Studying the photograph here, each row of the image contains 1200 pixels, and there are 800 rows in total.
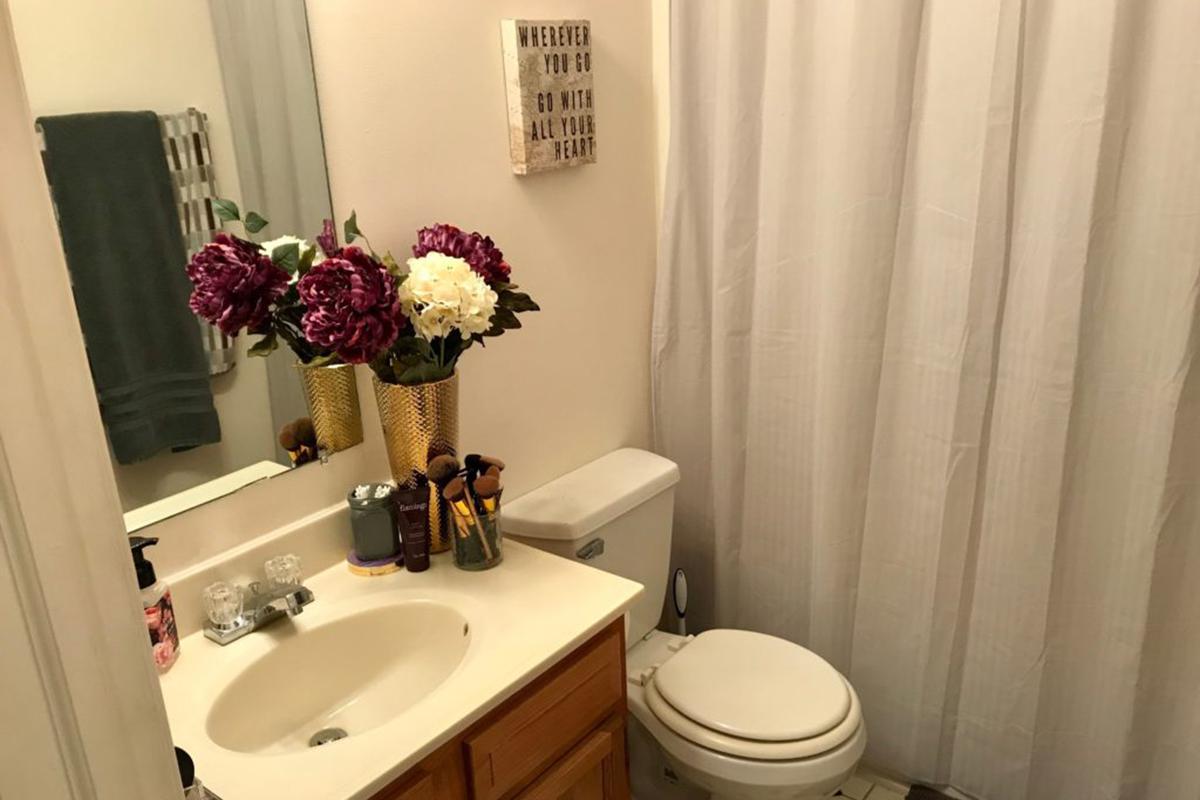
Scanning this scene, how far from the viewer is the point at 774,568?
2193 millimetres

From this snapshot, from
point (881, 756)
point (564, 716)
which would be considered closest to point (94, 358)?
point (564, 716)

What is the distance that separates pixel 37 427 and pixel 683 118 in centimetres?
169

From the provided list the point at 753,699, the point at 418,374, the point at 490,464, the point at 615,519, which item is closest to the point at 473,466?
the point at 490,464

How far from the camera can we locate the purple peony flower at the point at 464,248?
1.50 meters

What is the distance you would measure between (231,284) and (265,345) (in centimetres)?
13

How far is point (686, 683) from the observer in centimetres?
184

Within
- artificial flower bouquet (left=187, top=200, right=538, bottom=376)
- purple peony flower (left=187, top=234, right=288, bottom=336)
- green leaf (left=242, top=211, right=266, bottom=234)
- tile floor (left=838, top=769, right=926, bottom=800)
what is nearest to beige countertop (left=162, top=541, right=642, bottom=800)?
artificial flower bouquet (left=187, top=200, right=538, bottom=376)

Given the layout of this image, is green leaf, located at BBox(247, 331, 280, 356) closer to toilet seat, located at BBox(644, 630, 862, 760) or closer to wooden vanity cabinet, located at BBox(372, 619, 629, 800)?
wooden vanity cabinet, located at BBox(372, 619, 629, 800)

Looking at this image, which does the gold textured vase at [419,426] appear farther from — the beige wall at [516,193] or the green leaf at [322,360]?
the beige wall at [516,193]

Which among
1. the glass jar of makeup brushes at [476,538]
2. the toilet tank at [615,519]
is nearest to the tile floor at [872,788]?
the toilet tank at [615,519]

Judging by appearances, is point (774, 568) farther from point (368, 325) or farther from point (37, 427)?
point (37, 427)

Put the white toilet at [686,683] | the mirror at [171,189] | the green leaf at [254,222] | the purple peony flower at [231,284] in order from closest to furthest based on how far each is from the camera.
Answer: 1. the mirror at [171,189]
2. the purple peony flower at [231,284]
3. the green leaf at [254,222]
4. the white toilet at [686,683]

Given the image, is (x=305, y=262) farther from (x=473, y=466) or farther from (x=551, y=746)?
(x=551, y=746)

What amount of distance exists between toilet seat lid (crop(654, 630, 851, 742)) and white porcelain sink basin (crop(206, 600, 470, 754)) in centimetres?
52
